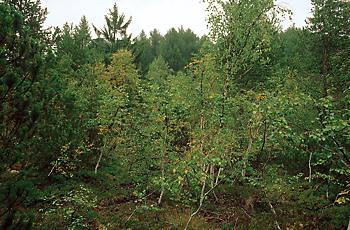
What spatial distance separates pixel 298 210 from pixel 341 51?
28.5ft

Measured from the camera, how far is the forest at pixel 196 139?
28.8ft

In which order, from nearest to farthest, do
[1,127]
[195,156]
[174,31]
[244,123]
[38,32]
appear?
[1,127]
[195,156]
[244,123]
[38,32]
[174,31]

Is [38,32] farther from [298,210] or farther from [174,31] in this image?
[174,31]

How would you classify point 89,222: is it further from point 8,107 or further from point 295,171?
point 295,171

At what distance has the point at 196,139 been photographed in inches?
549

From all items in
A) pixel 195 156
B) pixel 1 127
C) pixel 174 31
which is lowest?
pixel 195 156

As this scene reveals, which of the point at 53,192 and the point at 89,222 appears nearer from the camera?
the point at 89,222

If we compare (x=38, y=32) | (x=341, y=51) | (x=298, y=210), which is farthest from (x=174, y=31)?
(x=298, y=210)

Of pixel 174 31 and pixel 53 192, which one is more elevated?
pixel 174 31

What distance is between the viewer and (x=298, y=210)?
13398mm

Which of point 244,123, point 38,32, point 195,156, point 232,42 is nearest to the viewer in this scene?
point 195,156

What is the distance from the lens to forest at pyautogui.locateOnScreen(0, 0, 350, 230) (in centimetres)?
878

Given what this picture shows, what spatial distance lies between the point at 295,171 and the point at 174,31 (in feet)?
203

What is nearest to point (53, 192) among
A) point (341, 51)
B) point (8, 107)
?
point (8, 107)
